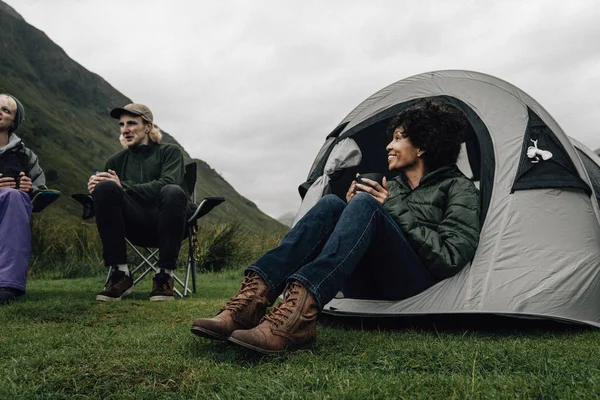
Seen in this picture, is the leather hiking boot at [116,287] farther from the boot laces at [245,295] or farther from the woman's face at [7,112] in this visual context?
the boot laces at [245,295]

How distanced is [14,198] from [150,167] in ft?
3.33

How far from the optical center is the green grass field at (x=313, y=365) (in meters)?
1.57

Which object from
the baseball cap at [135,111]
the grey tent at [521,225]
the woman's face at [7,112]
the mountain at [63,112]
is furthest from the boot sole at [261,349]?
the mountain at [63,112]

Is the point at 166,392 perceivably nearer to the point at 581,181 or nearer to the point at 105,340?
the point at 105,340

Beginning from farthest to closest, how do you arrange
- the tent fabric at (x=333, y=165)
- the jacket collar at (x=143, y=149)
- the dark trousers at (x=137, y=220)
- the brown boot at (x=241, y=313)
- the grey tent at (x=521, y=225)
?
the jacket collar at (x=143, y=149) → the dark trousers at (x=137, y=220) → the tent fabric at (x=333, y=165) → the grey tent at (x=521, y=225) → the brown boot at (x=241, y=313)

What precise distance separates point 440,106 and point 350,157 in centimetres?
102

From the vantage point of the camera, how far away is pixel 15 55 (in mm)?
94125

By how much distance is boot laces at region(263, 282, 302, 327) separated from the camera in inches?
79.4

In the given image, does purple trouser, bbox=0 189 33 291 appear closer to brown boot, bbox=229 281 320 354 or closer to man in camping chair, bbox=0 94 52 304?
man in camping chair, bbox=0 94 52 304

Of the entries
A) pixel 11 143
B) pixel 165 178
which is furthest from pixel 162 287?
pixel 11 143

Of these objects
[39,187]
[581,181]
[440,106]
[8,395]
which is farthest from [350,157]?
[8,395]

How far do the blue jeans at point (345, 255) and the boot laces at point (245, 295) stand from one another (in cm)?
4

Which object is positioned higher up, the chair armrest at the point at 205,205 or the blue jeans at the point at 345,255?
the chair armrest at the point at 205,205

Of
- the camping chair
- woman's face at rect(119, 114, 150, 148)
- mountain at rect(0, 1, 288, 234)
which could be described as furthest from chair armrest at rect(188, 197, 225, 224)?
mountain at rect(0, 1, 288, 234)
